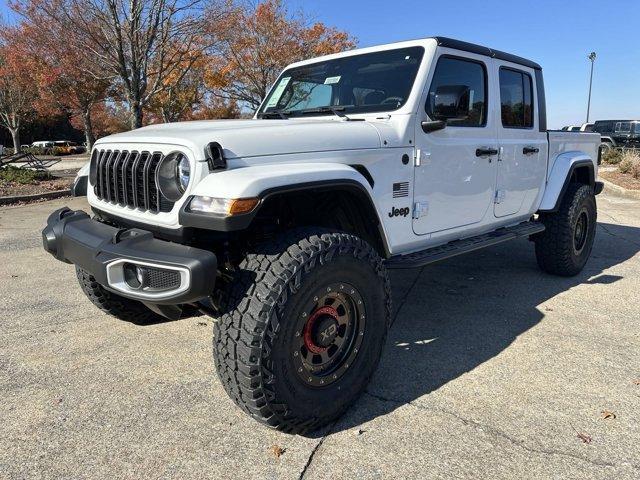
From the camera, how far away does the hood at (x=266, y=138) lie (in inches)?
94.9

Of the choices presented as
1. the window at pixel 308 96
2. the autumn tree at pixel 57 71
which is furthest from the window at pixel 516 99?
the autumn tree at pixel 57 71

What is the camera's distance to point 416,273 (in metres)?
5.33

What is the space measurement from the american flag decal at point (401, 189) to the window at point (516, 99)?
1.52m

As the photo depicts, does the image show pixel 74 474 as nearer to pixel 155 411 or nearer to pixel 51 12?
pixel 155 411

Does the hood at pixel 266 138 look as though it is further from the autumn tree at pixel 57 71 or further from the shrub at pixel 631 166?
the shrub at pixel 631 166

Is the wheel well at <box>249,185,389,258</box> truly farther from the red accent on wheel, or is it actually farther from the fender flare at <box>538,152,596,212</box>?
the fender flare at <box>538,152,596,212</box>

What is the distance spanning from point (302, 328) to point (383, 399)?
782 mm

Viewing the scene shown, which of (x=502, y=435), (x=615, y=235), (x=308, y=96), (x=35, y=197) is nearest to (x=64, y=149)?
(x=35, y=197)

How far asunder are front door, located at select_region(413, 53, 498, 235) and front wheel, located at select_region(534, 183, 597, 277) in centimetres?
136

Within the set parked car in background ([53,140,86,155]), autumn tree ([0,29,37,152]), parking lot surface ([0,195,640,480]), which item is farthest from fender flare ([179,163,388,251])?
parked car in background ([53,140,86,155])

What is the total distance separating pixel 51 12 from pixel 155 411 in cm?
1205

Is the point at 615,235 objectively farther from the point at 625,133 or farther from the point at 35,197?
the point at 625,133

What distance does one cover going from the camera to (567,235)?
16.3ft

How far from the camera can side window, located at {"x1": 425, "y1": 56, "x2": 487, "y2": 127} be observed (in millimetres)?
3143
